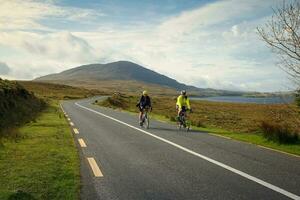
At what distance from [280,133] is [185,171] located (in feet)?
22.9

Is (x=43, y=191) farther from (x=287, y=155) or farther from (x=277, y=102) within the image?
(x=277, y=102)

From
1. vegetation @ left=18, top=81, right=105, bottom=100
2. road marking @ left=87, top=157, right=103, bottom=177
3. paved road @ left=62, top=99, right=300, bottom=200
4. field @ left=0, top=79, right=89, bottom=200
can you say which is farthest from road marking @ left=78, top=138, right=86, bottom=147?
vegetation @ left=18, top=81, right=105, bottom=100

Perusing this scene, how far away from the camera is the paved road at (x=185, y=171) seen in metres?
6.77

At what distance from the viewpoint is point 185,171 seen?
8586mm

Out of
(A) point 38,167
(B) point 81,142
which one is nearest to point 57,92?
(B) point 81,142

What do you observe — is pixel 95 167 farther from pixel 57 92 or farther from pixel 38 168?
pixel 57 92

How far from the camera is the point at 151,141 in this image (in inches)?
554

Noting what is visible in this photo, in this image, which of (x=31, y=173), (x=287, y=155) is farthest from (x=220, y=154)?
(x=31, y=173)

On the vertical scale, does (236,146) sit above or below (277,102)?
below

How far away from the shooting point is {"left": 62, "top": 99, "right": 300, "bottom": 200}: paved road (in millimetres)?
6773

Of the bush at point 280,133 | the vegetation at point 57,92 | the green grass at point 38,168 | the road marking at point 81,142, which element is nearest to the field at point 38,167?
the green grass at point 38,168

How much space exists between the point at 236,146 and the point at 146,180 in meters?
6.08

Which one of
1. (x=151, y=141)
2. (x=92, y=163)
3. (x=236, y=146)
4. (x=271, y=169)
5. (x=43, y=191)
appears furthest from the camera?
(x=151, y=141)

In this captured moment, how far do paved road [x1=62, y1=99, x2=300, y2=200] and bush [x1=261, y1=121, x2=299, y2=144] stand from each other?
1.70 meters
